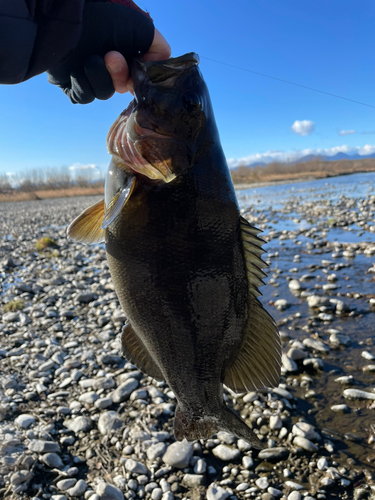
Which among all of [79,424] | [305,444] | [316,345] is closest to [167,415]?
[79,424]

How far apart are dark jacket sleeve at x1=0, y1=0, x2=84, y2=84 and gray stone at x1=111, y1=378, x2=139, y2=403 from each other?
354 cm

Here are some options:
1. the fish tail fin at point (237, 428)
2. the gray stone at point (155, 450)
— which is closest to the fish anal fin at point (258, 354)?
the fish tail fin at point (237, 428)

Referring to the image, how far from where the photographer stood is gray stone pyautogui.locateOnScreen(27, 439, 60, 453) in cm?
322

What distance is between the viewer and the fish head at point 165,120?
167 centimetres

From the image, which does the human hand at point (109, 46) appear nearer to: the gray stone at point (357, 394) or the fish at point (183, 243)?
the fish at point (183, 243)

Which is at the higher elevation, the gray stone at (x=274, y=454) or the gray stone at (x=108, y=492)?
the gray stone at (x=274, y=454)

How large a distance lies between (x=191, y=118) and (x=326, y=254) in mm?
8743

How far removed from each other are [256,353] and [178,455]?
1680 millimetres

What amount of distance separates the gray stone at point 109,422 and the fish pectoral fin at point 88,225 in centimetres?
248

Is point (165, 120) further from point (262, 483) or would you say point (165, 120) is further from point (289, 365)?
point (289, 365)

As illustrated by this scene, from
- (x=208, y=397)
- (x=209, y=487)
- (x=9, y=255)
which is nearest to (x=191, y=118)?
(x=208, y=397)

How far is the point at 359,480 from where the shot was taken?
2803mm

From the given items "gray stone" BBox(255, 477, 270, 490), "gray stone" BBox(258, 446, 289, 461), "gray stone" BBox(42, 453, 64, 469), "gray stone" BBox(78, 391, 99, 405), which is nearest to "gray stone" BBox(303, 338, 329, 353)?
"gray stone" BBox(258, 446, 289, 461)

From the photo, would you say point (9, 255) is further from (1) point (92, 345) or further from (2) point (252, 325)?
(2) point (252, 325)
